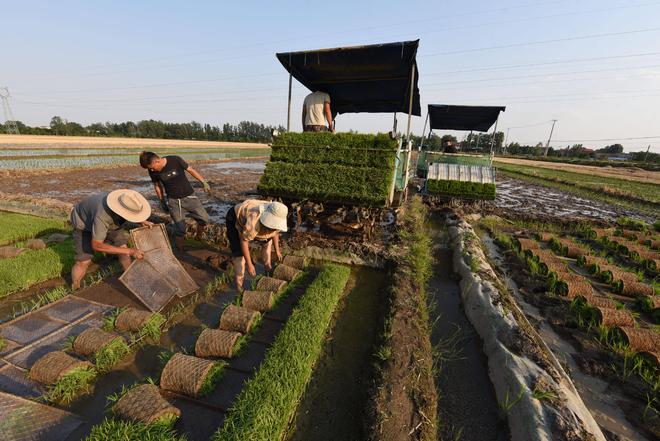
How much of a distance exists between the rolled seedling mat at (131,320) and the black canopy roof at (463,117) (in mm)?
10132

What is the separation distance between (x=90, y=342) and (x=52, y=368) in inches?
12.7

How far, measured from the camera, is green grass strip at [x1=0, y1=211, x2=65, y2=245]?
5.13 meters

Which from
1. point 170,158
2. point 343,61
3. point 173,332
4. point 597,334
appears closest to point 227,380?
point 173,332

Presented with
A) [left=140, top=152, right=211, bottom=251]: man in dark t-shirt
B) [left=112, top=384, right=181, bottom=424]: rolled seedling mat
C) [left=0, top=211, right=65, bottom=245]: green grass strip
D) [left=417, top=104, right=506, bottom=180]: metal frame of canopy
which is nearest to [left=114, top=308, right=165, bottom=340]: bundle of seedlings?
[left=112, top=384, right=181, bottom=424]: rolled seedling mat

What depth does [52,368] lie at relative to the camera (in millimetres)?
2361

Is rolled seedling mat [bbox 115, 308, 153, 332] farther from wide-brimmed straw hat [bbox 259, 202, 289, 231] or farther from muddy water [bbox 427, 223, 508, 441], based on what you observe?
muddy water [bbox 427, 223, 508, 441]

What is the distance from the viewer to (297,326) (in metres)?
3.02

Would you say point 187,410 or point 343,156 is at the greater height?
point 343,156

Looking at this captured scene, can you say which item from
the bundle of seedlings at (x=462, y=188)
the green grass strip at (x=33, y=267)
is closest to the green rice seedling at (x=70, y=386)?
the green grass strip at (x=33, y=267)

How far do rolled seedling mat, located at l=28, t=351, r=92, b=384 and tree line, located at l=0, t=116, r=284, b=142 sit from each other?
3046 inches

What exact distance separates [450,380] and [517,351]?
0.69 metres

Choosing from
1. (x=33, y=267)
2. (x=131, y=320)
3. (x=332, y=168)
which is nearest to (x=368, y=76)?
(x=332, y=168)

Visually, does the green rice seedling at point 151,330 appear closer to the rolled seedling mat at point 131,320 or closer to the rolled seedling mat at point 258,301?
the rolled seedling mat at point 131,320

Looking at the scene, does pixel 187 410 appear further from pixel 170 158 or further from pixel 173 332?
pixel 170 158
